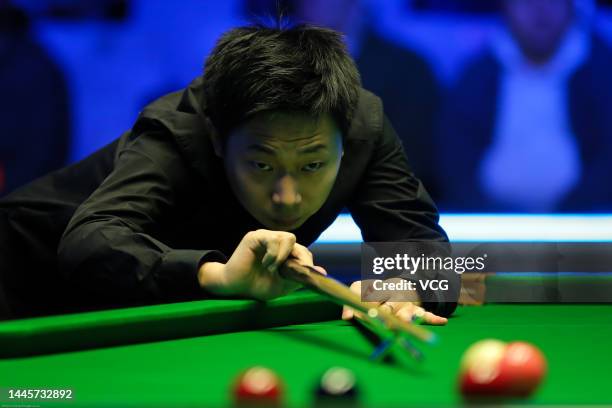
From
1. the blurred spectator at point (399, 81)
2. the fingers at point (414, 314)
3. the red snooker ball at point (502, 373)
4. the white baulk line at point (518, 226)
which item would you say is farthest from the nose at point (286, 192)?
the blurred spectator at point (399, 81)

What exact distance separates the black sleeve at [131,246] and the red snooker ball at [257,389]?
1053 millimetres

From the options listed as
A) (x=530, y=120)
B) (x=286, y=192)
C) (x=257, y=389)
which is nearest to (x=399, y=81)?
(x=530, y=120)

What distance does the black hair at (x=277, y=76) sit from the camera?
8.82 feet

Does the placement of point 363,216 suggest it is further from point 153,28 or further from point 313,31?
point 153,28

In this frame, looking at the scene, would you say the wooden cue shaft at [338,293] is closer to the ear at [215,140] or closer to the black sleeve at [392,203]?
the ear at [215,140]

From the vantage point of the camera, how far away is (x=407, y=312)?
256cm

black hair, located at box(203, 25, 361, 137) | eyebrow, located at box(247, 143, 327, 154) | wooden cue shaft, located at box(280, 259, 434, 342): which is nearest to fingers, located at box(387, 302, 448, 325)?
wooden cue shaft, located at box(280, 259, 434, 342)

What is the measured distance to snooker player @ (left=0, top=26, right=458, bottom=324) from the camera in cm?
256

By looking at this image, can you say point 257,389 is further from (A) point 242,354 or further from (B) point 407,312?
(B) point 407,312

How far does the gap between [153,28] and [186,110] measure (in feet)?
11.7

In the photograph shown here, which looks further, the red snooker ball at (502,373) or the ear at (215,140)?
the ear at (215,140)

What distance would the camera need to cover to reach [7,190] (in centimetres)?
597

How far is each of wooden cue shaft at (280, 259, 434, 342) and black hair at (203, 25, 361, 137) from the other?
20.8 inches

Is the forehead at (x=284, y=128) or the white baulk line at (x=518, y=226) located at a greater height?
the white baulk line at (x=518, y=226)
